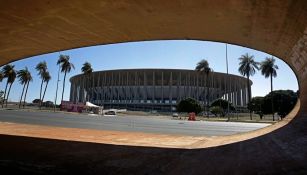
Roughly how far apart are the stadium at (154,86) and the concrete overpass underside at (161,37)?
98.5 meters

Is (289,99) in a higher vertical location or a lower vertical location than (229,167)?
higher

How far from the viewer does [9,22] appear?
850 centimetres

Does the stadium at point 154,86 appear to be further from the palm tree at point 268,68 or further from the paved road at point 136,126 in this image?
the paved road at point 136,126

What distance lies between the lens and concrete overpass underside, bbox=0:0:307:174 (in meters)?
5.73

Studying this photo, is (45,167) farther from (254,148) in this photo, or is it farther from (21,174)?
(254,148)

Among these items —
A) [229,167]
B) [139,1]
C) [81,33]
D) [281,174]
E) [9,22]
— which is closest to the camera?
[281,174]

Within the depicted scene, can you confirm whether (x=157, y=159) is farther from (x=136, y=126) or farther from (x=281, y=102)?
(x=281, y=102)

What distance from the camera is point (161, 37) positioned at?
9742 millimetres

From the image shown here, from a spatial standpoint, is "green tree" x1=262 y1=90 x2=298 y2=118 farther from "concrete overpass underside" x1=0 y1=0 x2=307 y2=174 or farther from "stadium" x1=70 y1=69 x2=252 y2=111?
"concrete overpass underside" x1=0 y1=0 x2=307 y2=174

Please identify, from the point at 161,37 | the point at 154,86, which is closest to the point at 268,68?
the point at 154,86

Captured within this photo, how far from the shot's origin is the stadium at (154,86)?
11138cm

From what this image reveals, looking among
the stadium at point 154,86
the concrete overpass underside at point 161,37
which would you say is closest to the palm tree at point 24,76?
the stadium at point 154,86

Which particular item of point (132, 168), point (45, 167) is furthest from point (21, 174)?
point (132, 168)

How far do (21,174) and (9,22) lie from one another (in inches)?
194
